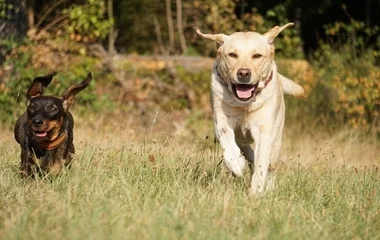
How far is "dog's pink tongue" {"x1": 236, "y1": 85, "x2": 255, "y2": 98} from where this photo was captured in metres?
6.65

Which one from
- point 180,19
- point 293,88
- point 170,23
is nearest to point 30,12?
point 170,23

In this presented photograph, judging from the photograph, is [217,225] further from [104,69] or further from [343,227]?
[104,69]

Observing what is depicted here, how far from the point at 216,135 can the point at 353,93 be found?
270 inches

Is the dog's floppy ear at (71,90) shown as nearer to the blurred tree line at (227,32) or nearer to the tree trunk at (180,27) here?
the blurred tree line at (227,32)

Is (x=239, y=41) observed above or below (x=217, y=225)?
above

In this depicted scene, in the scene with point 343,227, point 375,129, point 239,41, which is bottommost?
point 375,129

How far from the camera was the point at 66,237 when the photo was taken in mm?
4719

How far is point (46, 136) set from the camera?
6449mm

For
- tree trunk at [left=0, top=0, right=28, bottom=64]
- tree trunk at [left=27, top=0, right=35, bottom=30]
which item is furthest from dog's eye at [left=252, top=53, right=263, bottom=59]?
tree trunk at [left=27, top=0, right=35, bottom=30]

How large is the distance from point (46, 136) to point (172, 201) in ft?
4.33

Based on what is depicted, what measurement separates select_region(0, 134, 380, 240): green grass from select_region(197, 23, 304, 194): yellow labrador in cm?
27

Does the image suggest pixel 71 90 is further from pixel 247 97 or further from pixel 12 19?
pixel 12 19

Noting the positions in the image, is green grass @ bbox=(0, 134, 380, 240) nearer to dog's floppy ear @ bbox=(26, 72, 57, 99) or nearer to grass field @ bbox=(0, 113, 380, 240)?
grass field @ bbox=(0, 113, 380, 240)

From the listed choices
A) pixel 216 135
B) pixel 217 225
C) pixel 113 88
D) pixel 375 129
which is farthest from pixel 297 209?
pixel 113 88
